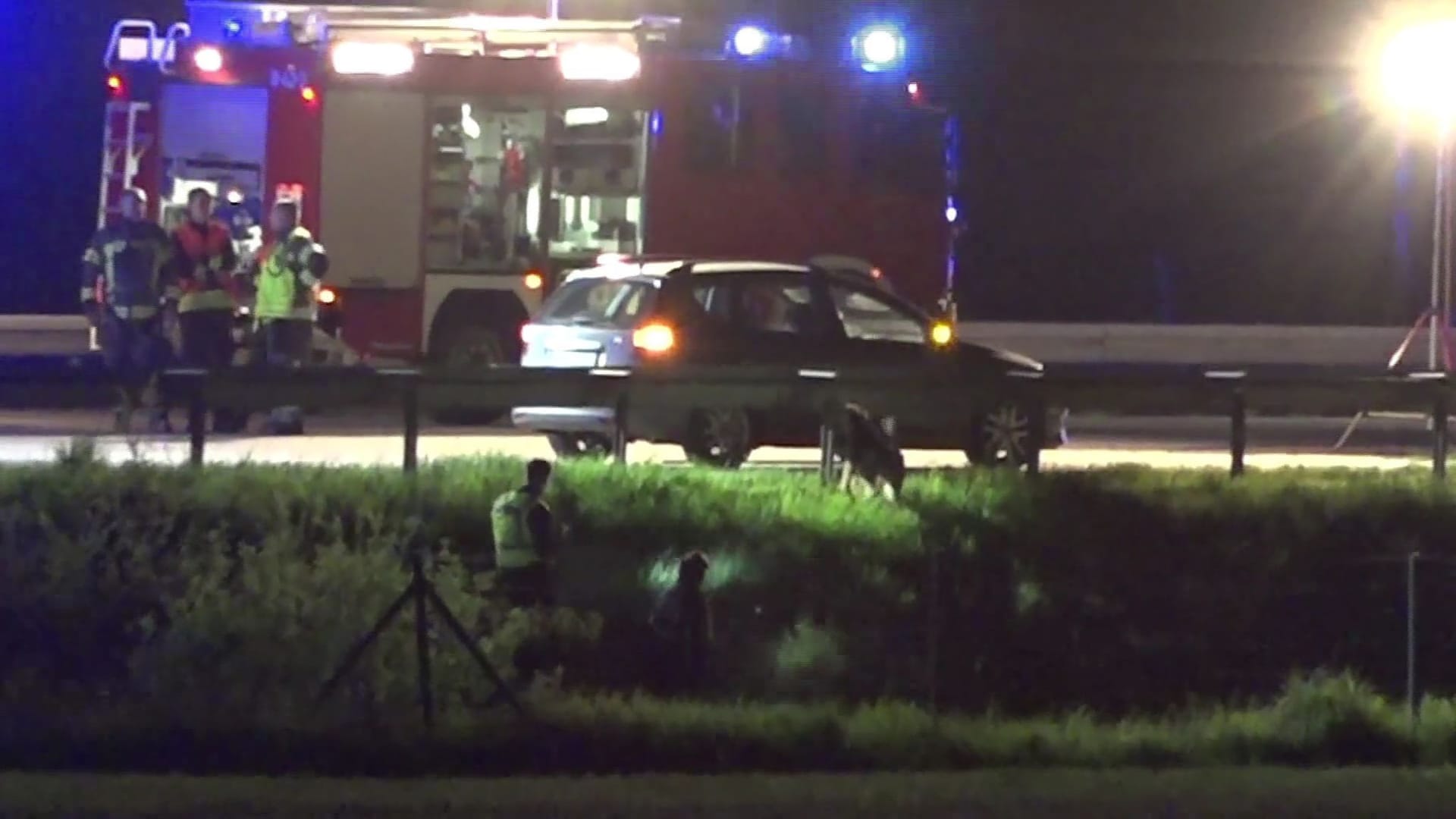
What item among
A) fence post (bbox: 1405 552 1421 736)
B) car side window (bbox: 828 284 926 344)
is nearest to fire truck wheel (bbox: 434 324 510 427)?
car side window (bbox: 828 284 926 344)

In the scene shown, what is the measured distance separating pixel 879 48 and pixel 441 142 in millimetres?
4233

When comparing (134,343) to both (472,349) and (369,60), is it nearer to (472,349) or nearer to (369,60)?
(472,349)

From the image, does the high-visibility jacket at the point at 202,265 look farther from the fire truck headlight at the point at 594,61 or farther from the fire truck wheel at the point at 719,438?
the fire truck wheel at the point at 719,438

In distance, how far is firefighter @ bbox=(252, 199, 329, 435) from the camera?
19.9m

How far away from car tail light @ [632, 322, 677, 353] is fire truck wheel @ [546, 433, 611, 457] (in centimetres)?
70

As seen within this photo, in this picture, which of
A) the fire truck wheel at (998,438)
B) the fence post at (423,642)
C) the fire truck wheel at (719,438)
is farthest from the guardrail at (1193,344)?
the fence post at (423,642)

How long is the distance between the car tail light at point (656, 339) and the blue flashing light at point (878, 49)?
6793 millimetres

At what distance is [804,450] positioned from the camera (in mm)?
19391

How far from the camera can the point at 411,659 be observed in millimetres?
10867

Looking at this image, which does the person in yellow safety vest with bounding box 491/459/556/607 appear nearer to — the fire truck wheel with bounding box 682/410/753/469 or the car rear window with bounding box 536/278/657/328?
the fire truck wheel with bounding box 682/410/753/469

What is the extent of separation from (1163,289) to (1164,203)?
169 centimetres

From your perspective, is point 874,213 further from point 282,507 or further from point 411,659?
point 411,659

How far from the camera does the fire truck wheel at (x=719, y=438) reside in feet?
54.6

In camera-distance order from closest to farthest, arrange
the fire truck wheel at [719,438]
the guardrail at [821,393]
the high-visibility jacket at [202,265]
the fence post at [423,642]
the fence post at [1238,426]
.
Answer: the fence post at [423,642] → the guardrail at [821,393] → the fence post at [1238,426] → the fire truck wheel at [719,438] → the high-visibility jacket at [202,265]
